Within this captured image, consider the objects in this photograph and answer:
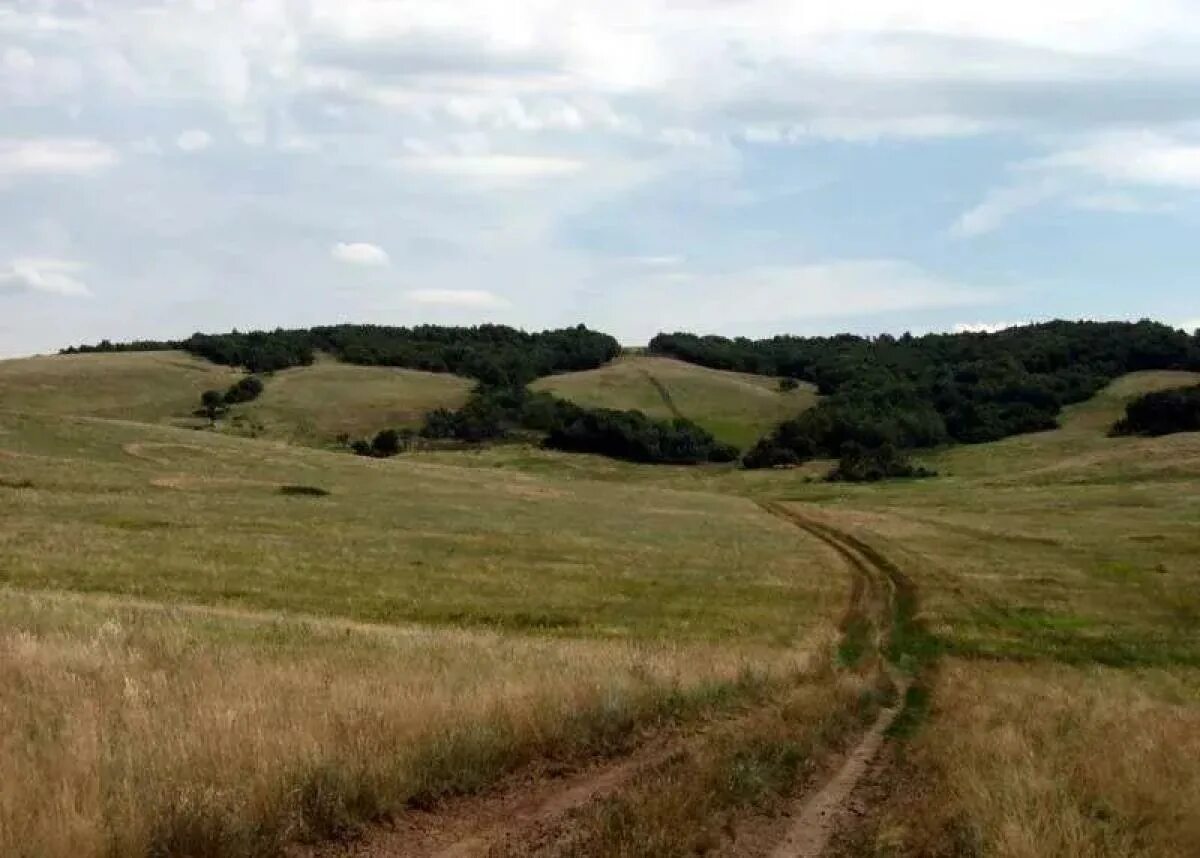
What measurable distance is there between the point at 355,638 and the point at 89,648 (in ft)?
18.6

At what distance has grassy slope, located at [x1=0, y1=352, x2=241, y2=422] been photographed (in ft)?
405

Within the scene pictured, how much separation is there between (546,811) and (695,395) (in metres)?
155

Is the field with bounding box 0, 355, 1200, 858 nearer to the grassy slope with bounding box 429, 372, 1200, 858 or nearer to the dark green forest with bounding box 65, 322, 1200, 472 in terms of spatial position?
the grassy slope with bounding box 429, 372, 1200, 858

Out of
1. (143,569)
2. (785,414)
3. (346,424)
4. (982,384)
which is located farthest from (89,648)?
(982,384)

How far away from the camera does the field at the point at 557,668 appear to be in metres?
9.42

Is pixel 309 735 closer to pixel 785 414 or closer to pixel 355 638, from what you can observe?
pixel 355 638

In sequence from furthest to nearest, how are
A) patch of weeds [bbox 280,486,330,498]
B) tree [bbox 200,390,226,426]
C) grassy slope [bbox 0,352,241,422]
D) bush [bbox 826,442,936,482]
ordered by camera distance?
tree [bbox 200,390,226,426] → grassy slope [bbox 0,352,241,422] → bush [bbox 826,442,936,482] → patch of weeds [bbox 280,486,330,498]


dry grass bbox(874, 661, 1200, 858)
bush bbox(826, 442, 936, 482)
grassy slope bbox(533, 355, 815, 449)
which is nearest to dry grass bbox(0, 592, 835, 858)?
dry grass bbox(874, 661, 1200, 858)

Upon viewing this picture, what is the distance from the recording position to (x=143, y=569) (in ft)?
108

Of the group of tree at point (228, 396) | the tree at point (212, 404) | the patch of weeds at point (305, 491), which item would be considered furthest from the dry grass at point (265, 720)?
the group of tree at point (228, 396)

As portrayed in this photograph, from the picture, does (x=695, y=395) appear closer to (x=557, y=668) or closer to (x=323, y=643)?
(x=323, y=643)

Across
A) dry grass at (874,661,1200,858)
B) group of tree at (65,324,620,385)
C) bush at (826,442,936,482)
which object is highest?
group of tree at (65,324,620,385)

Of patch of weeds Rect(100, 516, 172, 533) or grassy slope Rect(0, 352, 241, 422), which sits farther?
grassy slope Rect(0, 352, 241, 422)

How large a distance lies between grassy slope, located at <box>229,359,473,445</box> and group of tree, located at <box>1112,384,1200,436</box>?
7625 centimetres
